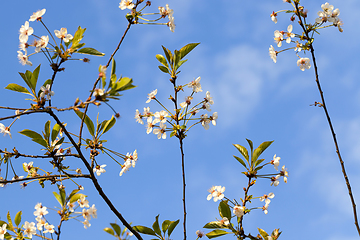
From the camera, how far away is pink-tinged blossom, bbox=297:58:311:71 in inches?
145

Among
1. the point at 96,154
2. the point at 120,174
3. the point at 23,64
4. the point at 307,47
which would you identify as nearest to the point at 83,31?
the point at 23,64

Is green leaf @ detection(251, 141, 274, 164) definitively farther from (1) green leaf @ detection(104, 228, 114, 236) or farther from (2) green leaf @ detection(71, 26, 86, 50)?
(2) green leaf @ detection(71, 26, 86, 50)

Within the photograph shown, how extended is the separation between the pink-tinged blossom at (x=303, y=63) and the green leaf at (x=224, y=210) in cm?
168

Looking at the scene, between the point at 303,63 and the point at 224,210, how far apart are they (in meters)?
1.80

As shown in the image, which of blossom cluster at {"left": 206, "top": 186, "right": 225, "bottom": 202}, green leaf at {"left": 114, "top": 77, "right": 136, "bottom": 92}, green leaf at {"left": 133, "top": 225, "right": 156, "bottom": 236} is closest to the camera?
green leaf at {"left": 114, "top": 77, "right": 136, "bottom": 92}

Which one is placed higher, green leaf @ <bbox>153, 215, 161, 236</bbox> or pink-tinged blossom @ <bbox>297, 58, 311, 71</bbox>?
pink-tinged blossom @ <bbox>297, 58, 311, 71</bbox>

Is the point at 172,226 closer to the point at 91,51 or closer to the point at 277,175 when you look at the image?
the point at 277,175

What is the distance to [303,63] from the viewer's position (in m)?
3.70

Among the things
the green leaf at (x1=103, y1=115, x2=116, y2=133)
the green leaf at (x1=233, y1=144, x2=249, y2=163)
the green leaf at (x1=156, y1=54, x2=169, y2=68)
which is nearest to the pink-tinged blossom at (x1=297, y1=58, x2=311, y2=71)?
the green leaf at (x1=233, y1=144, x2=249, y2=163)

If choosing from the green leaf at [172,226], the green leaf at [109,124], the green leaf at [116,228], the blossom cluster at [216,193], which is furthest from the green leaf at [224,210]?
the green leaf at [109,124]

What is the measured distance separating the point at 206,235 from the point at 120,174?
3.10ft

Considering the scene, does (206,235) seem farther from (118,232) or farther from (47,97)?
(47,97)

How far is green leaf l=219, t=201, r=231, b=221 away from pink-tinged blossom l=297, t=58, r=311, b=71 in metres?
1.68

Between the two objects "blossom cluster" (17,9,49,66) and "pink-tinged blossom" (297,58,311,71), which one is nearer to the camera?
"blossom cluster" (17,9,49,66)
